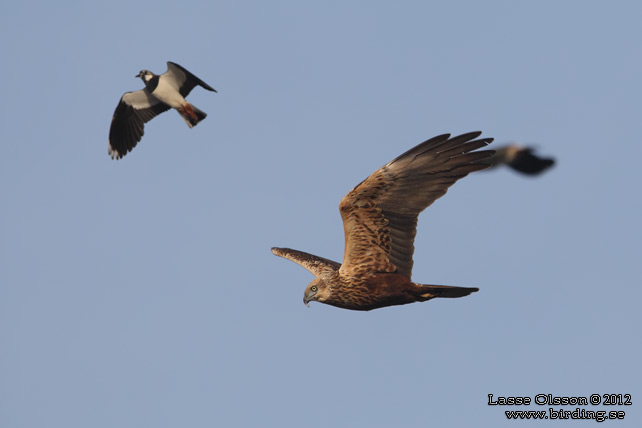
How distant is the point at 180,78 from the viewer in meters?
19.9

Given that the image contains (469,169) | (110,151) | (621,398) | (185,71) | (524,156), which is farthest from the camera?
(110,151)

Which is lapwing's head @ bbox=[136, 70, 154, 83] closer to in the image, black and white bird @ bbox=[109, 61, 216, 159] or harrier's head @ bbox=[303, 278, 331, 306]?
black and white bird @ bbox=[109, 61, 216, 159]

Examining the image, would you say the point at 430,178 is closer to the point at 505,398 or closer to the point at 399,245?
the point at 399,245

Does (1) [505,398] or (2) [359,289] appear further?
(1) [505,398]

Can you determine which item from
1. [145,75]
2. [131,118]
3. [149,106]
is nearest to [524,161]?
[145,75]

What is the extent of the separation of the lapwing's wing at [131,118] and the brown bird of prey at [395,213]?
990cm

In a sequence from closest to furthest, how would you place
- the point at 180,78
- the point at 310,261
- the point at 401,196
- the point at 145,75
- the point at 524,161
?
1. the point at 401,196
2. the point at 524,161
3. the point at 310,261
4. the point at 180,78
5. the point at 145,75

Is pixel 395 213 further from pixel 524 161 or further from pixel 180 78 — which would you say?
pixel 180 78

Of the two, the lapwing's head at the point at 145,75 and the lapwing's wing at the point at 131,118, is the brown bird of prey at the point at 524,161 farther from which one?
the lapwing's wing at the point at 131,118

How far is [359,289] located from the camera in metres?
12.5

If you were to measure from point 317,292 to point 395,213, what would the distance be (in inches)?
65.2

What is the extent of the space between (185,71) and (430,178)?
867cm

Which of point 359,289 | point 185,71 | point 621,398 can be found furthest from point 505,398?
point 185,71

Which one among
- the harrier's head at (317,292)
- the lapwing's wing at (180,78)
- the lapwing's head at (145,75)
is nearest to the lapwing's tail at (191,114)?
the lapwing's wing at (180,78)
